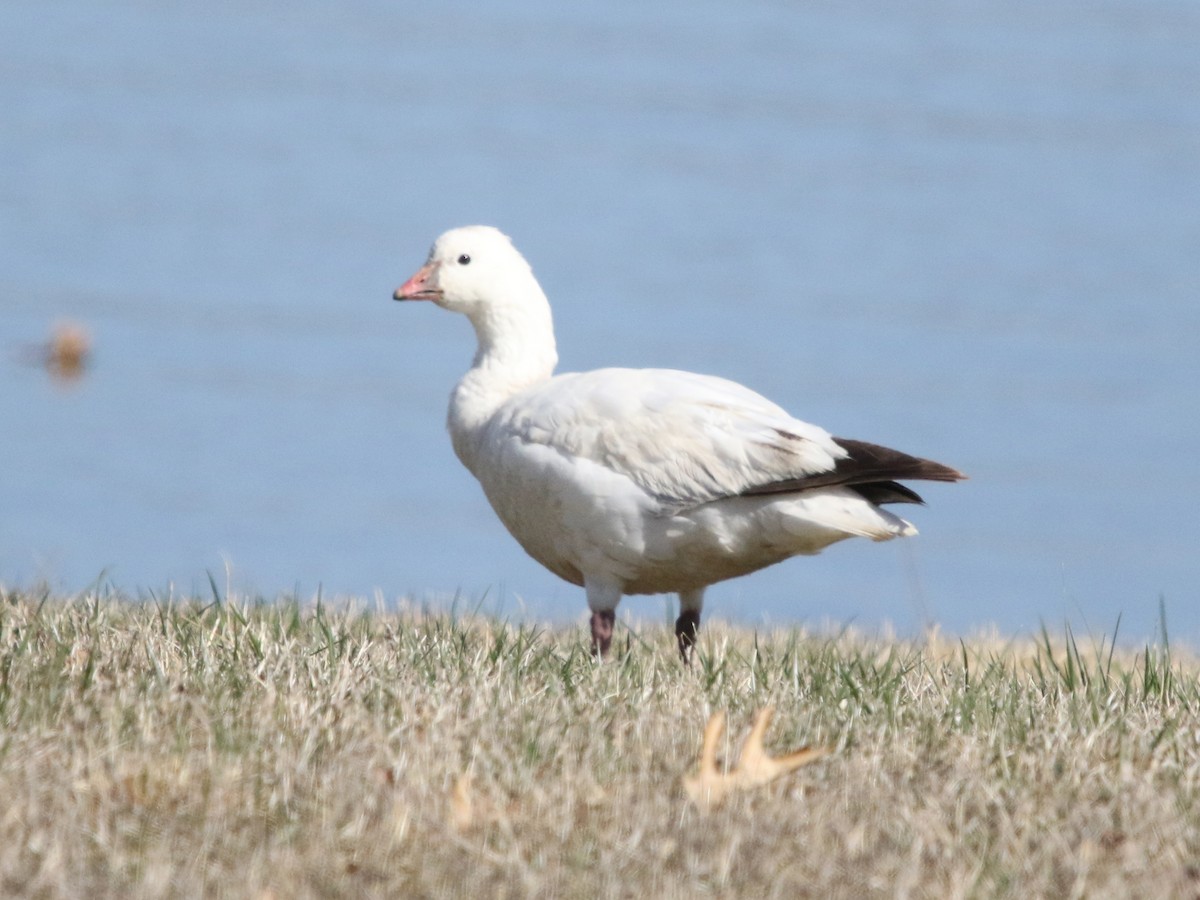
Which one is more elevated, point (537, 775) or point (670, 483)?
point (670, 483)

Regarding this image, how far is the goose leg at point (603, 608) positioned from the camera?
5551mm

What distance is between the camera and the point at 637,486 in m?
5.35

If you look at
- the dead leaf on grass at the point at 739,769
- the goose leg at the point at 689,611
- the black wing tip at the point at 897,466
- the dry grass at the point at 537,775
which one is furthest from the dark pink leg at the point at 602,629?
the dead leaf on grass at the point at 739,769

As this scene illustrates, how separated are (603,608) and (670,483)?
56 centimetres

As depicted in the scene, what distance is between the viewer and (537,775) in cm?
365

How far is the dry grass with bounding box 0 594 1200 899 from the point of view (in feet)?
10.2

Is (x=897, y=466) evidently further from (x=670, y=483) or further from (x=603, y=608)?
(x=603, y=608)

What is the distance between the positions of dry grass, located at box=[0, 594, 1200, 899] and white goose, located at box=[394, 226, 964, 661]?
535mm

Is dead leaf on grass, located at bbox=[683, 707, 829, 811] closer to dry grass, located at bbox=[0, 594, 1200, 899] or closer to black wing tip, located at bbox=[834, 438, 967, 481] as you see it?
dry grass, located at bbox=[0, 594, 1200, 899]

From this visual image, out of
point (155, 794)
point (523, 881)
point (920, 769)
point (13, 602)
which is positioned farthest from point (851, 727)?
point (13, 602)

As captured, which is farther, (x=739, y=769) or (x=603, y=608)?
(x=603, y=608)

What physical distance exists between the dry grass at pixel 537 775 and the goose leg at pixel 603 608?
571mm

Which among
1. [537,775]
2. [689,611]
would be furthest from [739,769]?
[689,611]

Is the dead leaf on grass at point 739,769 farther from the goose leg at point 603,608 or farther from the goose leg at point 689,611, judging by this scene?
the goose leg at point 689,611
